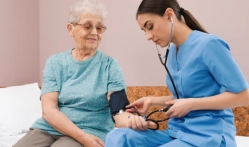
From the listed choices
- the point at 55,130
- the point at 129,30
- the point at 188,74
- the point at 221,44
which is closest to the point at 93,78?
the point at 55,130

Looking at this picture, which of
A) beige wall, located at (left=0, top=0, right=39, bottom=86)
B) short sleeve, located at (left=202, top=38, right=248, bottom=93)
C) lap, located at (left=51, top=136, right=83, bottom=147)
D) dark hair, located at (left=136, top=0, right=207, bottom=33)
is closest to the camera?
short sleeve, located at (left=202, top=38, right=248, bottom=93)

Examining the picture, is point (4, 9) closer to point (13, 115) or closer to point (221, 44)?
point (13, 115)

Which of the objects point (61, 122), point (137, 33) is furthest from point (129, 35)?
point (61, 122)

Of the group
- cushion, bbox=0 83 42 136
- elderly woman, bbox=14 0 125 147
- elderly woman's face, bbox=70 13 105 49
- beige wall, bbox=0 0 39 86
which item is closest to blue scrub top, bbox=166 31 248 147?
elderly woman, bbox=14 0 125 147

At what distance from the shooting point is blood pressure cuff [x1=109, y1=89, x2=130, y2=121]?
57.4 inches

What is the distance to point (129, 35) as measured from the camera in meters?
2.40

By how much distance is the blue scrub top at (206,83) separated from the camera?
1.10 m

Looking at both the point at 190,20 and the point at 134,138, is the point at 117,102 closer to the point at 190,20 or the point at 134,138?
the point at 134,138

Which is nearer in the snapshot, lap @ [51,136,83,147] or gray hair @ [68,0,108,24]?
lap @ [51,136,83,147]

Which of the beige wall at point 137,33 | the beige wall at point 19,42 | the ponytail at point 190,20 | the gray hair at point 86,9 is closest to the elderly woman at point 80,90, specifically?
the gray hair at point 86,9

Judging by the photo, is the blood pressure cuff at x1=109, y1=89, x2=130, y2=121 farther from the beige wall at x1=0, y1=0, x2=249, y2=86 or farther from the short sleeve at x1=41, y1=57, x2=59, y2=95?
the beige wall at x1=0, y1=0, x2=249, y2=86

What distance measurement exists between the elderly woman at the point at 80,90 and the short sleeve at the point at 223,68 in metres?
0.51

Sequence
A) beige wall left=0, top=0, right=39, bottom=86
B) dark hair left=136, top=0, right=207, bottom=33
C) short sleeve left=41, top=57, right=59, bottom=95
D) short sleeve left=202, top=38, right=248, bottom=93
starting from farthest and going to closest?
1. beige wall left=0, top=0, right=39, bottom=86
2. short sleeve left=41, top=57, right=59, bottom=95
3. dark hair left=136, top=0, right=207, bottom=33
4. short sleeve left=202, top=38, right=248, bottom=93

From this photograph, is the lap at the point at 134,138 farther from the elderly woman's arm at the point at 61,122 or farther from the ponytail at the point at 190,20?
the ponytail at the point at 190,20
